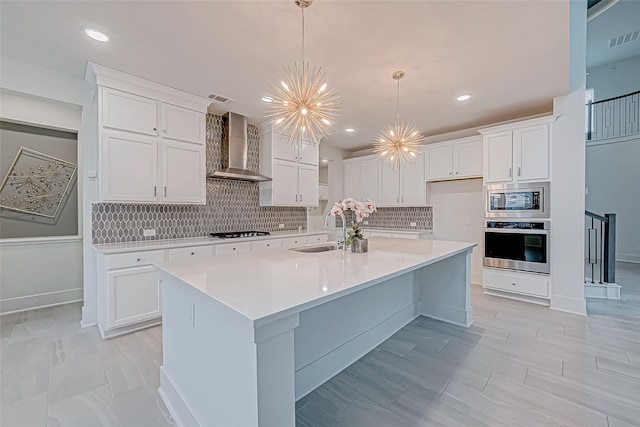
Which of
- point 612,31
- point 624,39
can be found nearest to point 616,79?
point 624,39

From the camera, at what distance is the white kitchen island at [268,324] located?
111 centimetres

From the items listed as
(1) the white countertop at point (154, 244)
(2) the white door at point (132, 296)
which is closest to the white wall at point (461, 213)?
(1) the white countertop at point (154, 244)

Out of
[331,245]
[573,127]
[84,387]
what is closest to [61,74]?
[84,387]

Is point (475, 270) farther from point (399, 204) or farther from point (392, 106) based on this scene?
point (392, 106)

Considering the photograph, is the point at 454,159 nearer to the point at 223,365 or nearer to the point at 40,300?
the point at 223,365

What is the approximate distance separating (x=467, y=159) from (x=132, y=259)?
482 cm

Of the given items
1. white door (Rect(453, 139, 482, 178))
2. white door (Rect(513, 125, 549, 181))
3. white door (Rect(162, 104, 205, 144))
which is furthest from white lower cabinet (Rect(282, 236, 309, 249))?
white door (Rect(513, 125, 549, 181))

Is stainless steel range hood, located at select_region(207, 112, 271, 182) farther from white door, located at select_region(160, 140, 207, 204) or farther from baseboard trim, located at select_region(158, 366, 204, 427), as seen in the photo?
baseboard trim, located at select_region(158, 366, 204, 427)

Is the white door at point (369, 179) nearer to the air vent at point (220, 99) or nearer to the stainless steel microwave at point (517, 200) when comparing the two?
the stainless steel microwave at point (517, 200)

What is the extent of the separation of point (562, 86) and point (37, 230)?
678cm

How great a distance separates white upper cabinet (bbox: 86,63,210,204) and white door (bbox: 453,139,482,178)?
3.93 metres

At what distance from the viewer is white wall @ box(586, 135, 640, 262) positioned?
6328mm

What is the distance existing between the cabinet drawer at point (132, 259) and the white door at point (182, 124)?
54.7 inches

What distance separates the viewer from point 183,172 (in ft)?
11.3
